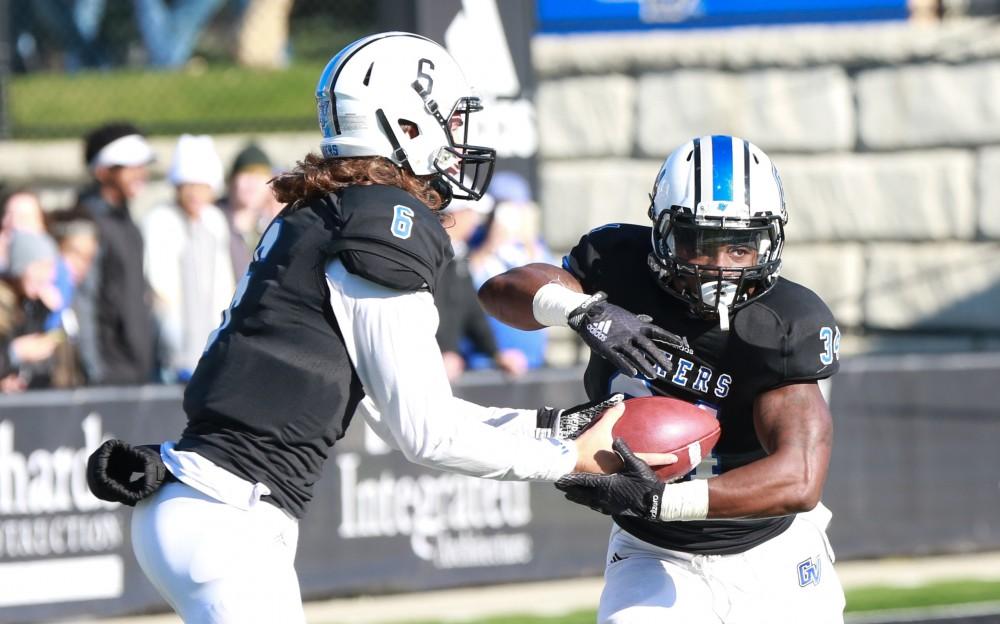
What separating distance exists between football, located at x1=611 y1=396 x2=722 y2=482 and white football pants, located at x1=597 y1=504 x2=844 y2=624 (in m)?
0.32

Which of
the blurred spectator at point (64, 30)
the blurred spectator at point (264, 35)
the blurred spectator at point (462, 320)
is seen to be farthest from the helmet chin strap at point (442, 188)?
the blurred spectator at point (264, 35)

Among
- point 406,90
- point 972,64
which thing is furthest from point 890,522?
point 406,90

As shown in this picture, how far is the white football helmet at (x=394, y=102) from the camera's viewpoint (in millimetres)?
3564

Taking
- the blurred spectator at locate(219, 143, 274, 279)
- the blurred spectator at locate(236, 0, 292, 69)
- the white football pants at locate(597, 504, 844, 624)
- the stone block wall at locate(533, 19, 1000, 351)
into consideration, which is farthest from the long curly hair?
the blurred spectator at locate(236, 0, 292, 69)

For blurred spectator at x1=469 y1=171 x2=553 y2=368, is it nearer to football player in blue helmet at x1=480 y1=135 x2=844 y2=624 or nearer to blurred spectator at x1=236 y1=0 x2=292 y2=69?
football player in blue helmet at x1=480 y1=135 x2=844 y2=624

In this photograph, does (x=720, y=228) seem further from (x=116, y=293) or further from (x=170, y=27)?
(x=170, y=27)

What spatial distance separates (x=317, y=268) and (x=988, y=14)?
7.23 meters

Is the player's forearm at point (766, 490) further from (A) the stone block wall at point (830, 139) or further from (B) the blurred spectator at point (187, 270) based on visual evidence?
(A) the stone block wall at point (830, 139)

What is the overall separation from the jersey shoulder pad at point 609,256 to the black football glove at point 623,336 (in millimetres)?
288

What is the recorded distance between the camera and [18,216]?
7.07 m

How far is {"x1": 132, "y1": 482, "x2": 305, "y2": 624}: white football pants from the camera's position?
327 cm

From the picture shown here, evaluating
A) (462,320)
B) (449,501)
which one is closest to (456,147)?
(462,320)

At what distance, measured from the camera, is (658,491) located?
12.0 ft

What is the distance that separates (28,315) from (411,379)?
4.18 m
